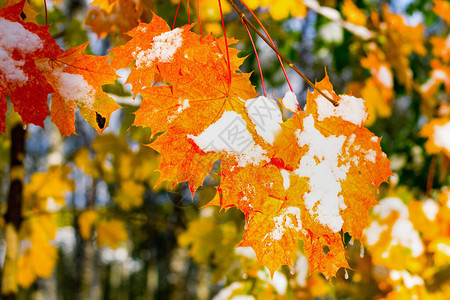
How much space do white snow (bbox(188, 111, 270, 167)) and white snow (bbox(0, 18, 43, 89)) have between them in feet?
1.03

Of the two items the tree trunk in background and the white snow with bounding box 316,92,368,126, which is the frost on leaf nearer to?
the white snow with bounding box 316,92,368,126

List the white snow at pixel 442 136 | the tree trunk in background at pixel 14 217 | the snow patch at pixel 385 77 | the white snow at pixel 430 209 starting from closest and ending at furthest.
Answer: the tree trunk in background at pixel 14 217 < the white snow at pixel 442 136 < the white snow at pixel 430 209 < the snow patch at pixel 385 77

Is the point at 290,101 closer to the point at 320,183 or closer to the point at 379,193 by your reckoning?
the point at 320,183

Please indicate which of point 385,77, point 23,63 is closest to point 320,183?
point 23,63

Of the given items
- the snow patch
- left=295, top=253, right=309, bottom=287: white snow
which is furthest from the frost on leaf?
the snow patch

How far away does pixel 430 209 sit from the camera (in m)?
2.45

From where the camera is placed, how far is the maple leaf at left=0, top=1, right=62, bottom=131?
0.61m

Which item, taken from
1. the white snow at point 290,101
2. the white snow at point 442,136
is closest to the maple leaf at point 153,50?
the white snow at point 290,101

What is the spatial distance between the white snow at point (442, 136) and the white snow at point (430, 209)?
0.39m

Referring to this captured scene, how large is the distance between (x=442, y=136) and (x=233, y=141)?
2.11m

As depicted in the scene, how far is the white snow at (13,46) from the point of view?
2.00 feet

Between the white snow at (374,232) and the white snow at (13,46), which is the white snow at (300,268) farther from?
the white snow at (13,46)

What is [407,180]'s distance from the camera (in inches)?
97.7

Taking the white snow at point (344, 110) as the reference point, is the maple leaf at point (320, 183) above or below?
below
